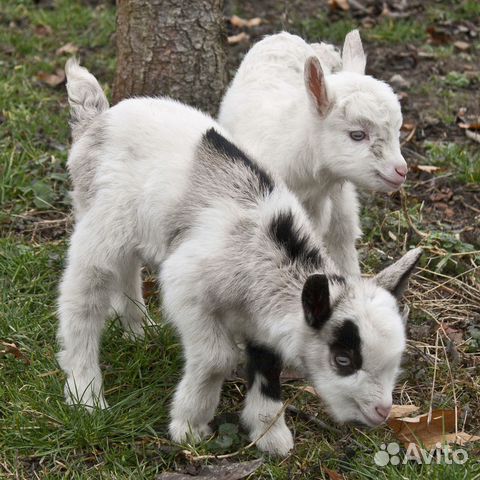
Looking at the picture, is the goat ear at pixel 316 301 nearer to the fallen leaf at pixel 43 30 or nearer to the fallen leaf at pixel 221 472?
the fallen leaf at pixel 221 472

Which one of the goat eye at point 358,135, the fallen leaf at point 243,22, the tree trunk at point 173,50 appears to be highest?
the goat eye at point 358,135

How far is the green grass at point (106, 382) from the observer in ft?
13.1

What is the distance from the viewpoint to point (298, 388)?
4.50m

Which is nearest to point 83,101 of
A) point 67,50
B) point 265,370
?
point 265,370

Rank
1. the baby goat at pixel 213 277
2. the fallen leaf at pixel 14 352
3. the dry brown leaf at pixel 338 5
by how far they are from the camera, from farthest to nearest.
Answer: the dry brown leaf at pixel 338 5
the fallen leaf at pixel 14 352
the baby goat at pixel 213 277

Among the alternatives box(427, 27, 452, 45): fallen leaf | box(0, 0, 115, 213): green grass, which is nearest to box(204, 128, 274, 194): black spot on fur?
box(0, 0, 115, 213): green grass

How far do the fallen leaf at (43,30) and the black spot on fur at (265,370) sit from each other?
499 centimetres

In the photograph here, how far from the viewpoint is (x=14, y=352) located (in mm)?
4578

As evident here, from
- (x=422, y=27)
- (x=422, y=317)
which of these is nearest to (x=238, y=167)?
(x=422, y=317)

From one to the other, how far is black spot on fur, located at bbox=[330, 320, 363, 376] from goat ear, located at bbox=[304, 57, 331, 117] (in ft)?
5.15

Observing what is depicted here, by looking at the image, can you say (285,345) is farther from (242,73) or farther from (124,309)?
(242,73)

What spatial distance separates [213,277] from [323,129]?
4.32 ft

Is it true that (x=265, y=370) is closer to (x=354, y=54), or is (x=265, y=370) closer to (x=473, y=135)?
(x=354, y=54)

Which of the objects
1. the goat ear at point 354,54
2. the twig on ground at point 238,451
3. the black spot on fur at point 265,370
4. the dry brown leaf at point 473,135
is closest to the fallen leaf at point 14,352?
the twig on ground at point 238,451
